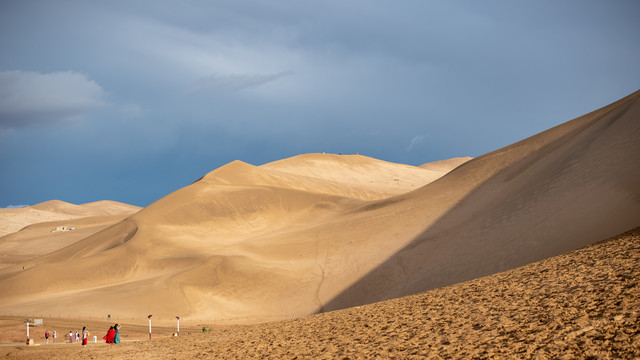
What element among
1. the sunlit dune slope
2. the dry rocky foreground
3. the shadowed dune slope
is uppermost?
the sunlit dune slope

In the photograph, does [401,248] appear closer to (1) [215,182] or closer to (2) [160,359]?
(2) [160,359]

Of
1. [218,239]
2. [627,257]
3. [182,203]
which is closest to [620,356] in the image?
[627,257]

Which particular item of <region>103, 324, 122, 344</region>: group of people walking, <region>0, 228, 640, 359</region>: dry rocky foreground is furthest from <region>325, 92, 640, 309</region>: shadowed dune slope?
<region>103, 324, 122, 344</region>: group of people walking

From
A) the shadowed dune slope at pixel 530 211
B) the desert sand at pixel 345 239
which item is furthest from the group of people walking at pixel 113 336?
the shadowed dune slope at pixel 530 211

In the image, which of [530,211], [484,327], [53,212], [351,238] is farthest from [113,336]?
[53,212]

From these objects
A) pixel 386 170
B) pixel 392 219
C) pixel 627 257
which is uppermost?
pixel 386 170

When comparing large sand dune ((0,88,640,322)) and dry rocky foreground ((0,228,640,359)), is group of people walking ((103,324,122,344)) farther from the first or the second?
large sand dune ((0,88,640,322))

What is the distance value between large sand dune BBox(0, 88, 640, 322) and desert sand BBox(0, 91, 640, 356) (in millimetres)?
103

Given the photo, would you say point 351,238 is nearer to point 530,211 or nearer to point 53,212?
point 530,211

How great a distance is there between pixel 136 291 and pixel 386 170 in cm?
6860

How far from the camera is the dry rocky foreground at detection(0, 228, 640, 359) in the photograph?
8.54 m

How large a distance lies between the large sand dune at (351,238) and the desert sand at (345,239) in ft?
0.34

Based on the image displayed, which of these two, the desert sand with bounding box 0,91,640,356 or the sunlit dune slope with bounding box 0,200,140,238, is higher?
the sunlit dune slope with bounding box 0,200,140,238

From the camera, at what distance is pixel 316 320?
16.8m
